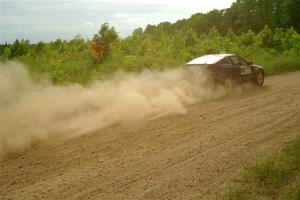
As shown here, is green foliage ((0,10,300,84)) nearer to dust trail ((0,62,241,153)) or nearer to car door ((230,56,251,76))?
dust trail ((0,62,241,153))

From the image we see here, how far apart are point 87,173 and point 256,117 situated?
517cm

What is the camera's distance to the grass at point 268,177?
5.60 meters

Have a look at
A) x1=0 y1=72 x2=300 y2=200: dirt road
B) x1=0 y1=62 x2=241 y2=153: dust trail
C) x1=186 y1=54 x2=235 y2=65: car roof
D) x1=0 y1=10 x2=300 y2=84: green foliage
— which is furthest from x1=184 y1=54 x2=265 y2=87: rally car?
x1=0 y1=10 x2=300 y2=84: green foliage

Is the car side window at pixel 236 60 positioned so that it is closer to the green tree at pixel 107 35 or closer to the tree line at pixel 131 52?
the tree line at pixel 131 52

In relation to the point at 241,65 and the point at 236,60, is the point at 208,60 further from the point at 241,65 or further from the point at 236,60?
the point at 241,65

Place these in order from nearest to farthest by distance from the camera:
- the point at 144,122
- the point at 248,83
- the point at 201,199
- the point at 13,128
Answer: the point at 201,199, the point at 13,128, the point at 144,122, the point at 248,83

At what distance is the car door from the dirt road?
3825 mm

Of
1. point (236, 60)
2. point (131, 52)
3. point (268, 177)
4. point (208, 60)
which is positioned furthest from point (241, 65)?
point (131, 52)

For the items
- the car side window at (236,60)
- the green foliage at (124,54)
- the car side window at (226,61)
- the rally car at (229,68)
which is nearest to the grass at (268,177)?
the rally car at (229,68)

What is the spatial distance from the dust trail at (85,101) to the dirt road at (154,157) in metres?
0.57

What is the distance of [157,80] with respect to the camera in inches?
543

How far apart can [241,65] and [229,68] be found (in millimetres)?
911

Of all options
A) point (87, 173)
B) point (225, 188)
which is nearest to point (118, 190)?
point (87, 173)

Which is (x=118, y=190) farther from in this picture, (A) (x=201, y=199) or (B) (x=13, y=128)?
(B) (x=13, y=128)
